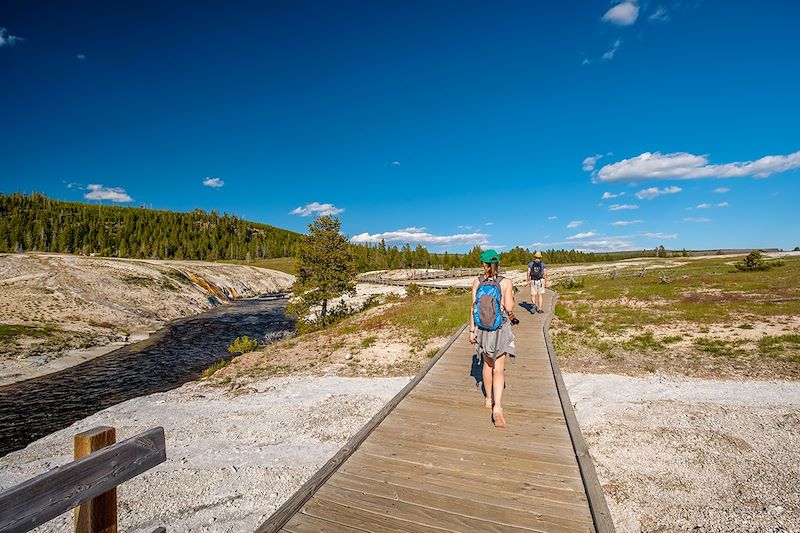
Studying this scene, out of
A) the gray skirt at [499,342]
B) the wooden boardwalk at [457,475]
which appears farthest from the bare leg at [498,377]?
the wooden boardwalk at [457,475]

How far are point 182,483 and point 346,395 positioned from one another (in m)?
5.90

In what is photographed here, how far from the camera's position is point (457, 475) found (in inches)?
223

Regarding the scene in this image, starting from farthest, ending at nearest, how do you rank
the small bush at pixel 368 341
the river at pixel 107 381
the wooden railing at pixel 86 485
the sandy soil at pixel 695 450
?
the small bush at pixel 368 341, the river at pixel 107 381, the sandy soil at pixel 695 450, the wooden railing at pixel 86 485

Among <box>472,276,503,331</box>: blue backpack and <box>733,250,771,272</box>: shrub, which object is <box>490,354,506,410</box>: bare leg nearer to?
<box>472,276,503,331</box>: blue backpack

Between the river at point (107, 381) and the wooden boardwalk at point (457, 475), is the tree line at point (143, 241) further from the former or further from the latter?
the wooden boardwalk at point (457, 475)

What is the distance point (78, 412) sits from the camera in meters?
14.1

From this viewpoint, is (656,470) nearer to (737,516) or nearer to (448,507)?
(737,516)

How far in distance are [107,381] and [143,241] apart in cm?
15409

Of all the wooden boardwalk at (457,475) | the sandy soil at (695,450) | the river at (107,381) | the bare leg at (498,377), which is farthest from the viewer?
the river at (107,381)

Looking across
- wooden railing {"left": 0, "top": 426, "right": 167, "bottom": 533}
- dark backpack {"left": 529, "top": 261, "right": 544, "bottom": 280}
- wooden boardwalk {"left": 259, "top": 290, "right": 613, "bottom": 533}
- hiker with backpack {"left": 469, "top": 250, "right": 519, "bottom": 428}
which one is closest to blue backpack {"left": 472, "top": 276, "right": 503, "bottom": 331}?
hiker with backpack {"left": 469, "top": 250, "right": 519, "bottom": 428}

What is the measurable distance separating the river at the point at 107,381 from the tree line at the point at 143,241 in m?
90.4

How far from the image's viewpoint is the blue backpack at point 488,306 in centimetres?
707

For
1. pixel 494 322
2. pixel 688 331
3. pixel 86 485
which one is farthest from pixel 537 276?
pixel 86 485

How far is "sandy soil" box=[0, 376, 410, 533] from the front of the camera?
768cm
